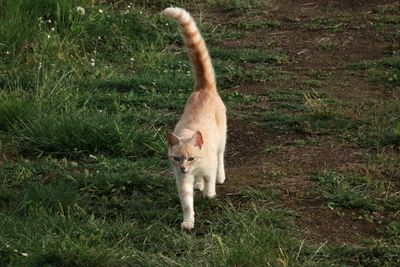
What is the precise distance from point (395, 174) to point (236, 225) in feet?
4.42

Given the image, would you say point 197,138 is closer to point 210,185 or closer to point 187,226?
point 210,185

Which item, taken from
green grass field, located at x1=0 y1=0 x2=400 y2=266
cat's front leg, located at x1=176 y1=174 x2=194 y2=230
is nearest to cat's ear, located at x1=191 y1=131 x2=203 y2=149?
cat's front leg, located at x1=176 y1=174 x2=194 y2=230

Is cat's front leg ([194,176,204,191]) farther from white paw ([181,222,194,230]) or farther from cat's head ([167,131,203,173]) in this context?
white paw ([181,222,194,230])

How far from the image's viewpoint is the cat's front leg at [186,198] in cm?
508

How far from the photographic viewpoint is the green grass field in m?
4.77

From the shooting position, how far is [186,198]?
512cm

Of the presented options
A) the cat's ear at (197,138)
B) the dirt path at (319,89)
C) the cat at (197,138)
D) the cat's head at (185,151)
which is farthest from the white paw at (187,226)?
the dirt path at (319,89)

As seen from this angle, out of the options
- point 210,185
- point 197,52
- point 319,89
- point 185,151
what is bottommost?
point 319,89

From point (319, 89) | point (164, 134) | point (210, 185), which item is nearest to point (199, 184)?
point (210, 185)

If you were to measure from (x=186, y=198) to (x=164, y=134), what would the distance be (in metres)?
1.51

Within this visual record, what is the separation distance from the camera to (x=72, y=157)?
6.31m

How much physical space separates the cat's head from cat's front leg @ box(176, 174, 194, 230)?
0.18 feet

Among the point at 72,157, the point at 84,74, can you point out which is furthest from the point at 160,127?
the point at 84,74

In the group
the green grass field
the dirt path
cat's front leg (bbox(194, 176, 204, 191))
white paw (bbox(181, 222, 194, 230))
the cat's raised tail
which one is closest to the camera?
the green grass field
